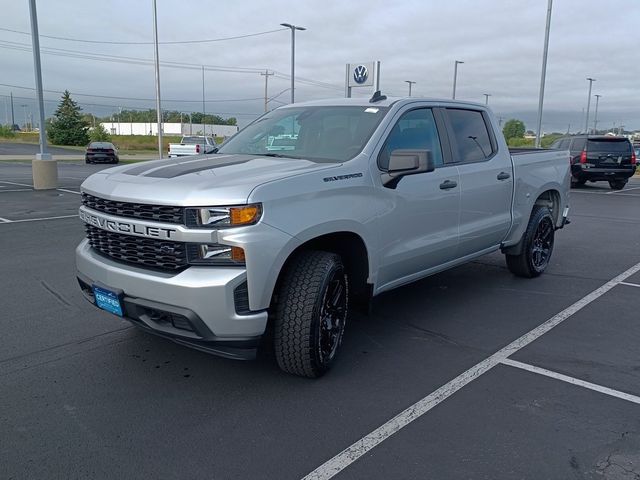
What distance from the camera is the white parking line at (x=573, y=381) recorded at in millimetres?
3789

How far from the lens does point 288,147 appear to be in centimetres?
476

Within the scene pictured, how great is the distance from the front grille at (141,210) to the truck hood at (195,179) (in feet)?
0.14

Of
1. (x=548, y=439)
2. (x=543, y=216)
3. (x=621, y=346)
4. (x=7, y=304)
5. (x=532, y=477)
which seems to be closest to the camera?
(x=532, y=477)

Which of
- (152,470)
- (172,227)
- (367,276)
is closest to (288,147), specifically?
(367,276)

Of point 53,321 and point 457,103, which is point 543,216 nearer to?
point 457,103

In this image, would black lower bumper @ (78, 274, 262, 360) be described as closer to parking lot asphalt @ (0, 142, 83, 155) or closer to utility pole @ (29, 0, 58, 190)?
utility pole @ (29, 0, 58, 190)

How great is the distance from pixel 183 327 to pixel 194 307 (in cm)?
22

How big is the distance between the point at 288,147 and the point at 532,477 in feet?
9.95

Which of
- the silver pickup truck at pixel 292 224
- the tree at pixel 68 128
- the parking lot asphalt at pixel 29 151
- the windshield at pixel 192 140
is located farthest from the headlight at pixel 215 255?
the tree at pixel 68 128

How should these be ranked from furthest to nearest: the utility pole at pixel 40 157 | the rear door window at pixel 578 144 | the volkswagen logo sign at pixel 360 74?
1. the volkswagen logo sign at pixel 360 74
2. the rear door window at pixel 578 144
3. the utility pole at pixel 40 157

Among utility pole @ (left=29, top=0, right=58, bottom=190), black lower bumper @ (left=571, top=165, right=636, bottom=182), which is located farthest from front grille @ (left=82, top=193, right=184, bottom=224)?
black lower bumper @ (left=571, top=165, right=636, bottom=182)

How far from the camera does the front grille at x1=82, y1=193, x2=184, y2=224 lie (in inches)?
133

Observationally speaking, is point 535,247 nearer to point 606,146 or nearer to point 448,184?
point 448,184

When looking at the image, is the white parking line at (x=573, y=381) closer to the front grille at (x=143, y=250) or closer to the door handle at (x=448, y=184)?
the door handle at (x=448, y=184)
